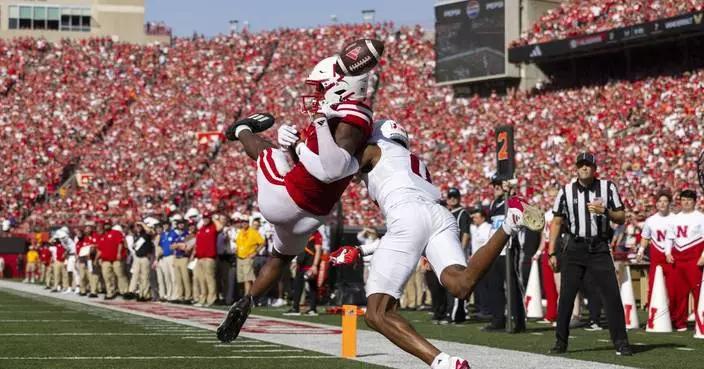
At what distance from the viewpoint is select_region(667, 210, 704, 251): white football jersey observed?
13.7 meters

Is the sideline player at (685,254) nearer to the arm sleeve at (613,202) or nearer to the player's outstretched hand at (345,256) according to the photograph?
the arm sleeve at (613,202)

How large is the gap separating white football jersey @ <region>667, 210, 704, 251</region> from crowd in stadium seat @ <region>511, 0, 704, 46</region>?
2041 cm

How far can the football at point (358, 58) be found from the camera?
6512 mm

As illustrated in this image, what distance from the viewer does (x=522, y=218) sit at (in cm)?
605

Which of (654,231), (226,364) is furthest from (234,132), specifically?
(654,231)

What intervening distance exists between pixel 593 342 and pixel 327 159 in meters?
6.49

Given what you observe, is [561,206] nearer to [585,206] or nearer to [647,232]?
[585,206]

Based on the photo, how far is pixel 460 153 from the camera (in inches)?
1485

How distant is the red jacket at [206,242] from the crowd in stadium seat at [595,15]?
1832 cm

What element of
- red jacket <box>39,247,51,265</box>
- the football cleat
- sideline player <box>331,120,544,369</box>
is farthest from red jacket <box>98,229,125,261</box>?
the football cleat

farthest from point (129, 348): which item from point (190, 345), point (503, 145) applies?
point (503, 145)

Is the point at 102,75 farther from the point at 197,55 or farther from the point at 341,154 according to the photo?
the point at 341,154

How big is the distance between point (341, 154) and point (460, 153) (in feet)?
104

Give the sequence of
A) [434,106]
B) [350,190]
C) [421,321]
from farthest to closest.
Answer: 1. [434,106]
2. [350,190]
3. [421,321]
